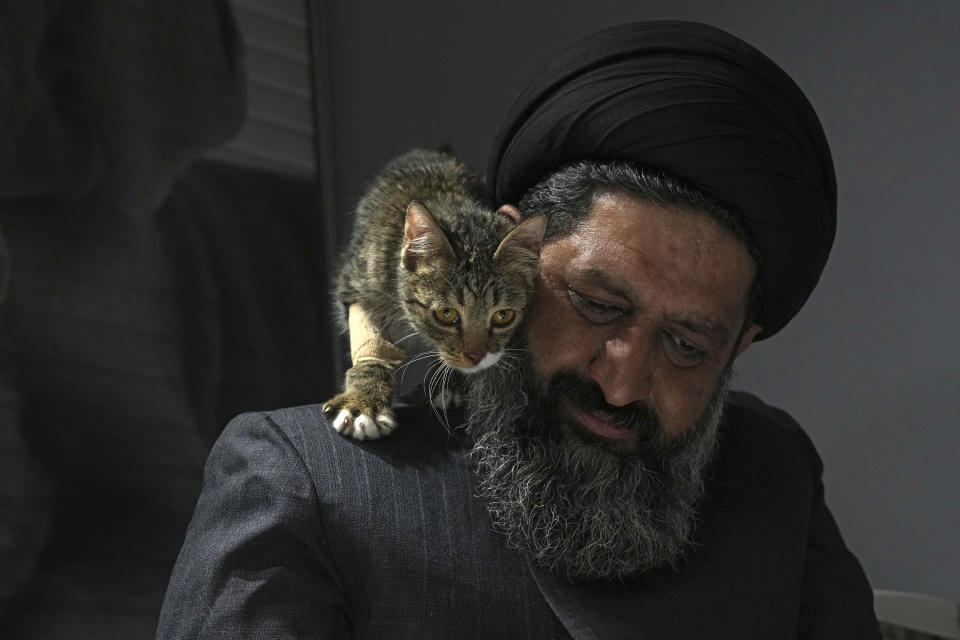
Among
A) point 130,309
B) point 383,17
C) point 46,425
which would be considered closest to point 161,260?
point 130,309

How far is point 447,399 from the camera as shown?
130 cm

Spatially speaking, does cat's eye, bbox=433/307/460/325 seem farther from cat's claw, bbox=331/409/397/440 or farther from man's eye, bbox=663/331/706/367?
man's eye, bbox=663/331/706/367

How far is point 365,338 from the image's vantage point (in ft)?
4.38

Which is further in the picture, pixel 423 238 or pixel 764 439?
pixel 764 439

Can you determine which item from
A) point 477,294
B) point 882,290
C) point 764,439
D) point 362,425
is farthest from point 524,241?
point 882,290

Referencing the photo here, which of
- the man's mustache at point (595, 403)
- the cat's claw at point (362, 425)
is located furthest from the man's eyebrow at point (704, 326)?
the cat's claw at point (362, 425)

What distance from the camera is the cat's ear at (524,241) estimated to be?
1.15 meters

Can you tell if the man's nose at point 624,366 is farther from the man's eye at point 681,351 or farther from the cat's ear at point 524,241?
the cat's ear at point 524,241

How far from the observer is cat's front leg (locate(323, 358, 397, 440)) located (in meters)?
1.16

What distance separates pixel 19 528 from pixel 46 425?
0.17 metres

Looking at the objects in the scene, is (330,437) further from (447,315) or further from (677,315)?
(677,315)

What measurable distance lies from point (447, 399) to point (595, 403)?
239 mm

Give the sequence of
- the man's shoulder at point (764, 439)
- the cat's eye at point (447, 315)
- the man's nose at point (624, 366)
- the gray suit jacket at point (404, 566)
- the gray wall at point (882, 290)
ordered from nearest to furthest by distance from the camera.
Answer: the gray suit jacket at point (404, 566) < the man's nose at point (624, 366) < the cat's eye at point (447, 315) < the man's shoulder at point (764, 439) < the gray wall at point (882, 290)

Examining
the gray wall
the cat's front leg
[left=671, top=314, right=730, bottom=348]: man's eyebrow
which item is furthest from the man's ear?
Result: the gray wall
